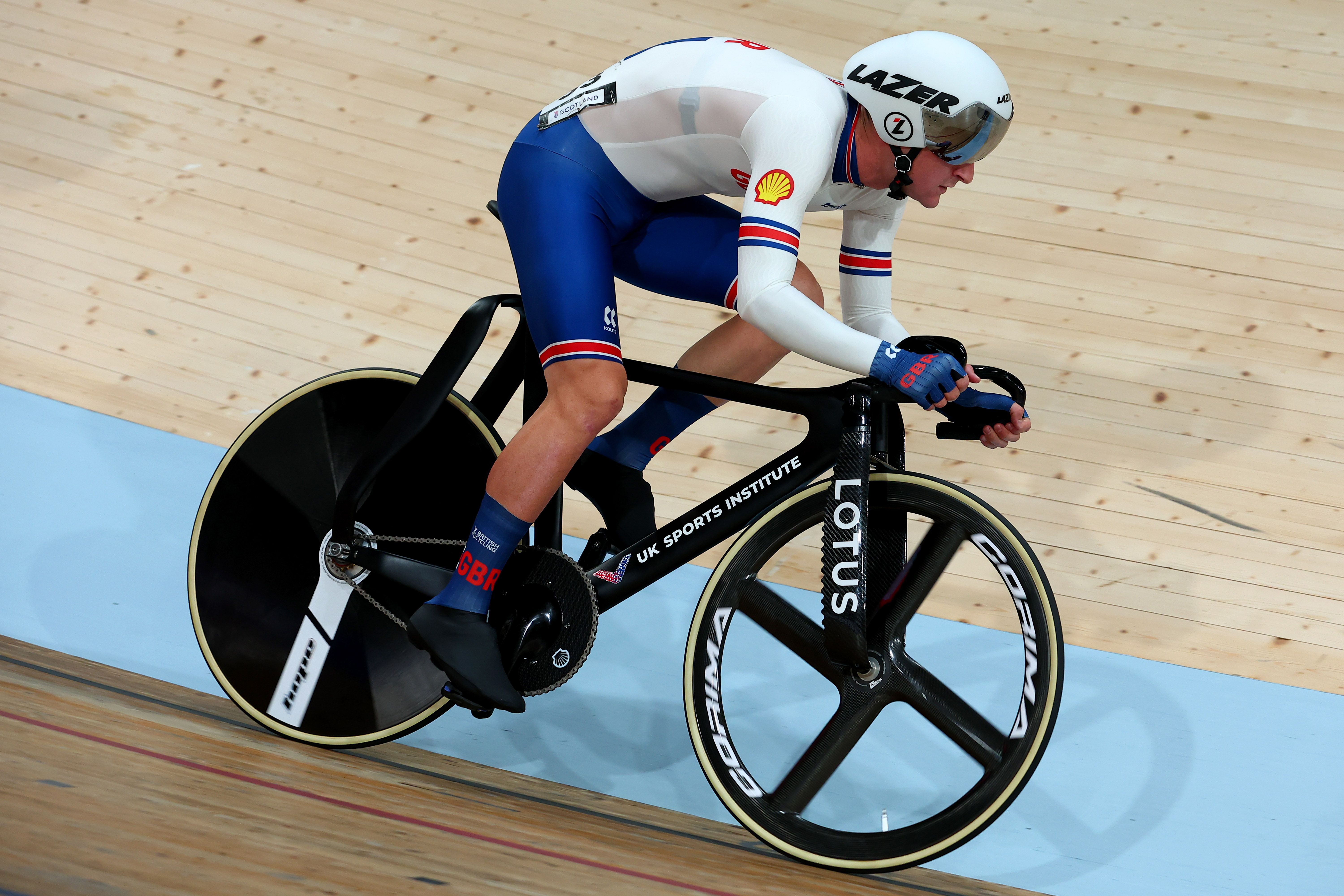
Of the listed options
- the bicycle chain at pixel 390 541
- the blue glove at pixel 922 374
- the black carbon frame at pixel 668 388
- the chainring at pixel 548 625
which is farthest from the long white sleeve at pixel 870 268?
the bicycle chain at pixel 390 541

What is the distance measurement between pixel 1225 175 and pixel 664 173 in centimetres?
293

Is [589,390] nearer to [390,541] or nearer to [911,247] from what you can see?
[390,541]

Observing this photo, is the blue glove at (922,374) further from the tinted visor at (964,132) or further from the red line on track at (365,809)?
the red line on track at (365,809)

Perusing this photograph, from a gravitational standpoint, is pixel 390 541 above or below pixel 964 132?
below

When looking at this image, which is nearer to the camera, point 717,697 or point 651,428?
point 717,697

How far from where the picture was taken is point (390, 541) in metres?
2.32

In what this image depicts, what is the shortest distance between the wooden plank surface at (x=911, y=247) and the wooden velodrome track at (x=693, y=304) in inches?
0.5

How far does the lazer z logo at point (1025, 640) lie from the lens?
A: 5.99ft

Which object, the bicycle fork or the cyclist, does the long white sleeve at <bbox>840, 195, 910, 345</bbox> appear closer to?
the cyclist

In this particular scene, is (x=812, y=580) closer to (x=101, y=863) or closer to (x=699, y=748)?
(x=699, y=748)

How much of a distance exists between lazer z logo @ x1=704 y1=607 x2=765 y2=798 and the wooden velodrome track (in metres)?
0.18

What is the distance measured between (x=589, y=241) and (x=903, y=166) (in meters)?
0.58

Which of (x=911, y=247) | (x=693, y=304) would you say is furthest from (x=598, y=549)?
(x=911, y=247)

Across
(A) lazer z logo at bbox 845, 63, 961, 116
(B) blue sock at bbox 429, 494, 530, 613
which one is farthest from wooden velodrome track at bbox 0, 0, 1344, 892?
(A) lazer z logo at bbox 845, 63, 961, 116
